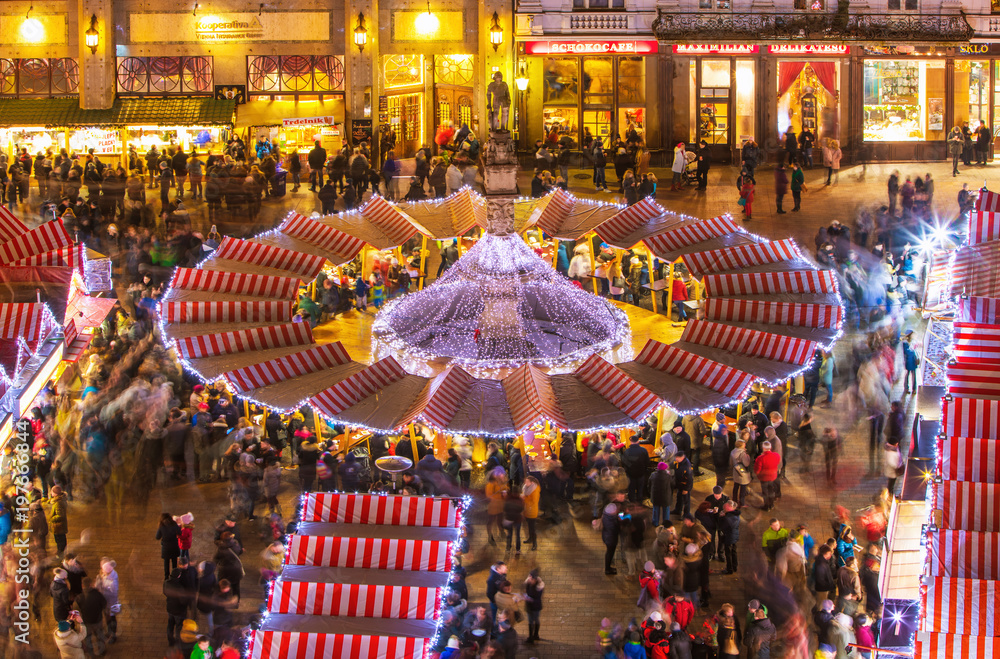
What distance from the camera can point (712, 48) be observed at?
42.8 meters

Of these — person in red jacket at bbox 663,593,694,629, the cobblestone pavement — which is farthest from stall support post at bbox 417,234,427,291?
person in red jacket at bbox 663,593,694,629

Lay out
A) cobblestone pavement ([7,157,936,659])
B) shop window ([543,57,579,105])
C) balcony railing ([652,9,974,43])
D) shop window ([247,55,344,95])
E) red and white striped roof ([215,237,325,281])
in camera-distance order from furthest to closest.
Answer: shop window ([247,55,344,95]) < shop window ([543,57,579,105]) < balcony railing ([652,9,974,43]) < red and white striped roof ([215,237,325,281]) < cobblestone pavement ([7,157,936,659])

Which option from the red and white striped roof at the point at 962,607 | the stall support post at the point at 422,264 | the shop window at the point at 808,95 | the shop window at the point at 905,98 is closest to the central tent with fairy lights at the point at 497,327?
the stall support post at the point at 422,264

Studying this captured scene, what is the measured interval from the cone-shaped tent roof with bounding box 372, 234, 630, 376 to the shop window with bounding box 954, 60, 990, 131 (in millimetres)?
22634

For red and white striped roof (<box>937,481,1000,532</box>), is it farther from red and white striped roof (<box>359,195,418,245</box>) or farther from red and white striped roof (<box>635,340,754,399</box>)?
red and white striped roof (<box>359,195,418,245</box>)

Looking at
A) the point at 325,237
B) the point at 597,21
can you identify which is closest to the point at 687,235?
the point at 325,237

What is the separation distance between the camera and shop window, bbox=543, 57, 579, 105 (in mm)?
43688

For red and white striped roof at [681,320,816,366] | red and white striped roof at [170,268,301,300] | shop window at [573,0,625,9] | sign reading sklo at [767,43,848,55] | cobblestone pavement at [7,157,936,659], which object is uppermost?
shop window at [573,0,625,9]

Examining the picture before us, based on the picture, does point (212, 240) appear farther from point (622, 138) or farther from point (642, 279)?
point (622, 138)

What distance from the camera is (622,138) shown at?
4341cm

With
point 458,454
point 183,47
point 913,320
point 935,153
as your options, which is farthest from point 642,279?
point 183,47

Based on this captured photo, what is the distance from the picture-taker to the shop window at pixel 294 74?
44.0 metres

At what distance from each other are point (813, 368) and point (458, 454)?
7.84 meters

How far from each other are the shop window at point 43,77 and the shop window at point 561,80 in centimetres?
1693
